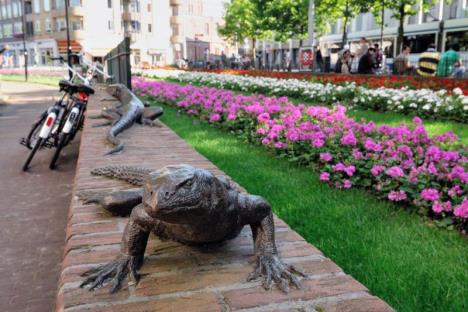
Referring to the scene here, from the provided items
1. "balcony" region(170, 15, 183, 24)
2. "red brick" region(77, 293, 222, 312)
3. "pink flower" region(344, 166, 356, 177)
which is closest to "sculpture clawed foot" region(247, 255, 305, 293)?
"red brick" region(77, 293, 222, 312)

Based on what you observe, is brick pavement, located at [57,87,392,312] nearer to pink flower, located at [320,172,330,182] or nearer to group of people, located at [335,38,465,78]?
pink flower, located at [320,172,330,182]

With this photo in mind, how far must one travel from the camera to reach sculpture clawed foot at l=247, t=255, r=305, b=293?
198 cm

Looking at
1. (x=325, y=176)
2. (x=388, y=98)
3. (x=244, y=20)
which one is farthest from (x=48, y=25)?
(x=325, y=176)

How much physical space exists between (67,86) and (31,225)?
9.72 feet

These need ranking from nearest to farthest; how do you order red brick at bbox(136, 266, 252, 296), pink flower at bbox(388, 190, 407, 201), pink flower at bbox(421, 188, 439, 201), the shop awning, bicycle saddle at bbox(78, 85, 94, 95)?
red brick at bbox(136, 266, 252, 296)
pink flower at bbox(421, 188, 439, 201)
pink flower at bbox(388, 190, 407, 201)
bicycle saddle at bbox(78, 85, 94, 95)
the shop awning

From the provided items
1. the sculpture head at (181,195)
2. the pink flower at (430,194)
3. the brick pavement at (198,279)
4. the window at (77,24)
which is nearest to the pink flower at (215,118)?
the pink flower at (430,194)

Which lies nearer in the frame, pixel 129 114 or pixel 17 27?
pixel 129 114

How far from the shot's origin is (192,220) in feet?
5.84

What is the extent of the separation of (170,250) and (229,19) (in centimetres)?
4378

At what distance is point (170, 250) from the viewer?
90.5 inches

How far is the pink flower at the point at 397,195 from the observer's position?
397 cm

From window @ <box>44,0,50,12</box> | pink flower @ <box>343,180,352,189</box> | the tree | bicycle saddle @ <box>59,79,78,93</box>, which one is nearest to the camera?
pink flower @ <box>343,180,352,189</box>

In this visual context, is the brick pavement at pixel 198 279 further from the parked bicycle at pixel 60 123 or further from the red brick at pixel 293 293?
the parked bicycle at pixel 60 123

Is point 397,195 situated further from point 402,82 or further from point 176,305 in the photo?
point 402,82
